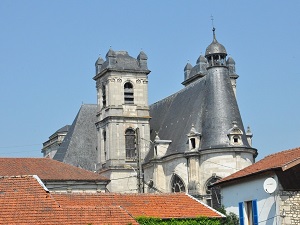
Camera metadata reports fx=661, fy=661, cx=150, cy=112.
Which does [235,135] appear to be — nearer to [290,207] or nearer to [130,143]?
[130,143]

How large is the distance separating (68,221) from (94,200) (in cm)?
795

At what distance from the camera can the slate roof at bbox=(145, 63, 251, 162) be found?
53844 millimetres

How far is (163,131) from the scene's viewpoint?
6338 cm

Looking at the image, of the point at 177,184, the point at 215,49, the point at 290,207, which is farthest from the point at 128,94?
the point at 290,207

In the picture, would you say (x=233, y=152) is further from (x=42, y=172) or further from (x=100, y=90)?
(x=100, y=90)

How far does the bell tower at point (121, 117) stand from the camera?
63.4 meters

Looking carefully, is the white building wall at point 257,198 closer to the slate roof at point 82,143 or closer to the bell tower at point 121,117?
the bell tower at point 121,117

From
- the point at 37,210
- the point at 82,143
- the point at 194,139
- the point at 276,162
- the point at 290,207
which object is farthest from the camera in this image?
the point at 82,143

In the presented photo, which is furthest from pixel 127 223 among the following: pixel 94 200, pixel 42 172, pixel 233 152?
pixel 233 152

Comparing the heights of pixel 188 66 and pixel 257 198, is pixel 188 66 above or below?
above

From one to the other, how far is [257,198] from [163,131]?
34706 mm

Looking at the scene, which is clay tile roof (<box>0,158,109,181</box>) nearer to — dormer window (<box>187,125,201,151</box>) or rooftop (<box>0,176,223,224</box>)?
dormer window (<box>187,125,201,151</box>)

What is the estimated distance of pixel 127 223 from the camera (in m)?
22.8

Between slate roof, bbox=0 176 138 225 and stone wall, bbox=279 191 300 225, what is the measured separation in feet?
24.7
